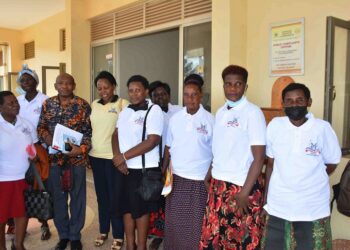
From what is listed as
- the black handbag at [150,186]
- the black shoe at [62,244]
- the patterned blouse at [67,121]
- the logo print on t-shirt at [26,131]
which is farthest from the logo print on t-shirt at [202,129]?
the black shoe at [62,244]

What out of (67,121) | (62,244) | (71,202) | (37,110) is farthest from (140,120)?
(62,244)

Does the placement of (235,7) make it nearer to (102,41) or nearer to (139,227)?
(139,227)

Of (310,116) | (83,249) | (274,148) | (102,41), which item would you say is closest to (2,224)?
(83,249)

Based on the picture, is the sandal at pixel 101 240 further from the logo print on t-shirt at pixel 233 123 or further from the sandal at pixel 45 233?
the logo print on t-shirt at pixel 233 123

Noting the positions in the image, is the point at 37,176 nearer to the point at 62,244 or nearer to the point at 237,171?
the point at 62,244

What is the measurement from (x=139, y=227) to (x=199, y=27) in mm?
2995

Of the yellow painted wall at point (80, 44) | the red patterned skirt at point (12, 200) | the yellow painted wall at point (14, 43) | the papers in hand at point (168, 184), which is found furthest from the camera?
the yellow painted wall at point (14, 43)

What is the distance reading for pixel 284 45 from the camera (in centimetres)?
387

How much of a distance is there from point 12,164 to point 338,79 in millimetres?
3038

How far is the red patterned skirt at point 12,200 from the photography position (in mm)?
3043

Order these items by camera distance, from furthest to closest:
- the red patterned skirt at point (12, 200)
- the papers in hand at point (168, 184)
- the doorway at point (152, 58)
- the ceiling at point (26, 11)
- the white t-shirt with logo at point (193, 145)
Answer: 1. the ceiling at point (26, 11)
2. the doorway at point (152, 58)
3. the red patterned skirt at point (12, 200)
4. the papers in hand at point (168, 184)
5. the white t-shirt with logo at point (193, 145)

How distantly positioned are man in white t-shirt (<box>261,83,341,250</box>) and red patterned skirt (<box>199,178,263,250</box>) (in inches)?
5.7

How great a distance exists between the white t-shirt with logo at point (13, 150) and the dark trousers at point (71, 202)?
1.02ft

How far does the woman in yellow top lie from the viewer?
11.1 feet
